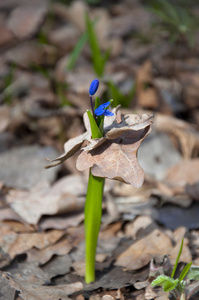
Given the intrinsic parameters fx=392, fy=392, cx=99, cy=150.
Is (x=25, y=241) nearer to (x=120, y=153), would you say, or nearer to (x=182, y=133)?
(x=120, y=153)

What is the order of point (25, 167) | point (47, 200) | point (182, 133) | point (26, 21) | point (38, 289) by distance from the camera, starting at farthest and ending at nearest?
1. point (26, 21)
2. point (182, 133)
3. point (25, 167)
4. point (47, 200)
5. point (38, 289)

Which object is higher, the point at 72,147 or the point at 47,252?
the point at 72,147

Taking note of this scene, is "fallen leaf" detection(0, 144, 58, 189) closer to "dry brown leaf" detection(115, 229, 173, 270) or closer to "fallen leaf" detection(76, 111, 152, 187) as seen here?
"dry brown leaf" detection(115, 229, 173, 270)

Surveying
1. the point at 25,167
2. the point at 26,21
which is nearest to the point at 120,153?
the point at 25,167

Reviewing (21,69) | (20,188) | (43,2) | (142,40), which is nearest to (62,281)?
(20,188)

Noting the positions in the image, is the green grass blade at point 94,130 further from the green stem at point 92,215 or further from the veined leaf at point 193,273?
the veined leaf at point 193,273

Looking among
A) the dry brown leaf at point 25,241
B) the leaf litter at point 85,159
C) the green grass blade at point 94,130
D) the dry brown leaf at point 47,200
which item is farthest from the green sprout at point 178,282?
the dry brown leaf at point 47,200

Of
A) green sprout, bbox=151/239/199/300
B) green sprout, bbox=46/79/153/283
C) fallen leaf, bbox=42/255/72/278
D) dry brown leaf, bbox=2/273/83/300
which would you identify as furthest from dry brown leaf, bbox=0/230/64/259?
green sprout, bbox=151/239/199/300
